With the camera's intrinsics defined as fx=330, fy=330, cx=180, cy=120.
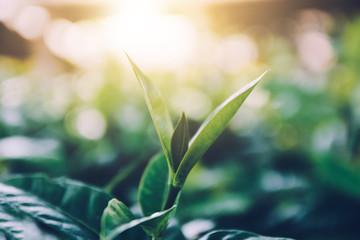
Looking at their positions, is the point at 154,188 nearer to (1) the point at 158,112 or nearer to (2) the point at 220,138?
(1) the point at 158,112

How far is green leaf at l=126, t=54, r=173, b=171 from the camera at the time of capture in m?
0.36

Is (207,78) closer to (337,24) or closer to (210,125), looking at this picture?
(337,24)

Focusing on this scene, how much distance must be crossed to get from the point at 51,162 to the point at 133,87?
0.84m

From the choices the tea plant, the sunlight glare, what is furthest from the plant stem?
the sunlight glare

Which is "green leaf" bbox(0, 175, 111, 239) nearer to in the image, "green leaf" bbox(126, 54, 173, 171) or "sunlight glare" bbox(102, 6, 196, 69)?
"green leaf" bbox(126, 54, 173, 171)

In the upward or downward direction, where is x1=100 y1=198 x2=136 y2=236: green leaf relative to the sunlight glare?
downward

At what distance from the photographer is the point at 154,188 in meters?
0.43

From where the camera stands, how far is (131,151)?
1137mm

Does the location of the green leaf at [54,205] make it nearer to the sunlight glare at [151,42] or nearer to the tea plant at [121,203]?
the tea plant at [121,203]

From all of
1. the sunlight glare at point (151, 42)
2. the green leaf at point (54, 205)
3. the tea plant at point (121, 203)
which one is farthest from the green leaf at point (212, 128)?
the sunlight glare at point (151, 42)

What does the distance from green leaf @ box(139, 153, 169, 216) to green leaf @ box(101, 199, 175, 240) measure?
0.16 feet

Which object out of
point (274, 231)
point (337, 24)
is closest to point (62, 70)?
point (337, 24)

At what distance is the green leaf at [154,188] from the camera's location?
41 centimetres

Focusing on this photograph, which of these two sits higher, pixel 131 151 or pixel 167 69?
pixel 167 69
